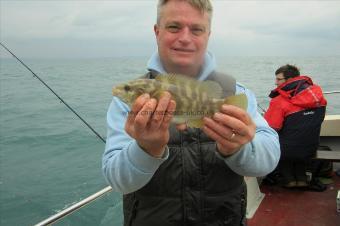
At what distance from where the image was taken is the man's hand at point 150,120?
183cm

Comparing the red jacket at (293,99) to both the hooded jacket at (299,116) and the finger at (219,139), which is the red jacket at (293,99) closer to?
the hooded jacket at (299,116)

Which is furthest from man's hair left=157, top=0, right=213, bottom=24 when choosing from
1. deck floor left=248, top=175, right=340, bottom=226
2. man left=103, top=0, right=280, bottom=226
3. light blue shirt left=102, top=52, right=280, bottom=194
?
deck floor left=248, top=175, right=340, bottom=226

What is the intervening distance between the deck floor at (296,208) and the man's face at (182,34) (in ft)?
10.9

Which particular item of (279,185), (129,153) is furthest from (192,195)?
(279,185)

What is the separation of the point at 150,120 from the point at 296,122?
433cm

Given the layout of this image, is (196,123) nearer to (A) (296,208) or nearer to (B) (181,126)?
(B) (181,126)

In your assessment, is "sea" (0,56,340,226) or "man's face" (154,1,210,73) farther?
"sea" (0,56,340,226)

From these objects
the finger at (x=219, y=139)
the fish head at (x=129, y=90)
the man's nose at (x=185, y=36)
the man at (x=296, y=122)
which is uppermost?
the man's nose at (x=185, y=36)

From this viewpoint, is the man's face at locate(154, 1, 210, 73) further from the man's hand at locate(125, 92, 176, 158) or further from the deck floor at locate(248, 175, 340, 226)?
the deck floor at locate(248, 175, 340, 226)

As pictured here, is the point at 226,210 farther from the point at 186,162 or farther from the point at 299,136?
the point at 299,136

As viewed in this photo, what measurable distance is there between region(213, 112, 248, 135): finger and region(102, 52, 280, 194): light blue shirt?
0.22 meters

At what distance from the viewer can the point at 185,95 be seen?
81.7 inches

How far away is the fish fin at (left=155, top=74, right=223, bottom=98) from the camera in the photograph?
2.08 meters

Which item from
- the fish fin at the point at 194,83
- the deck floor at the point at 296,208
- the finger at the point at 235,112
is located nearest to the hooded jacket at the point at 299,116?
the deck floor at the point at 296,208
